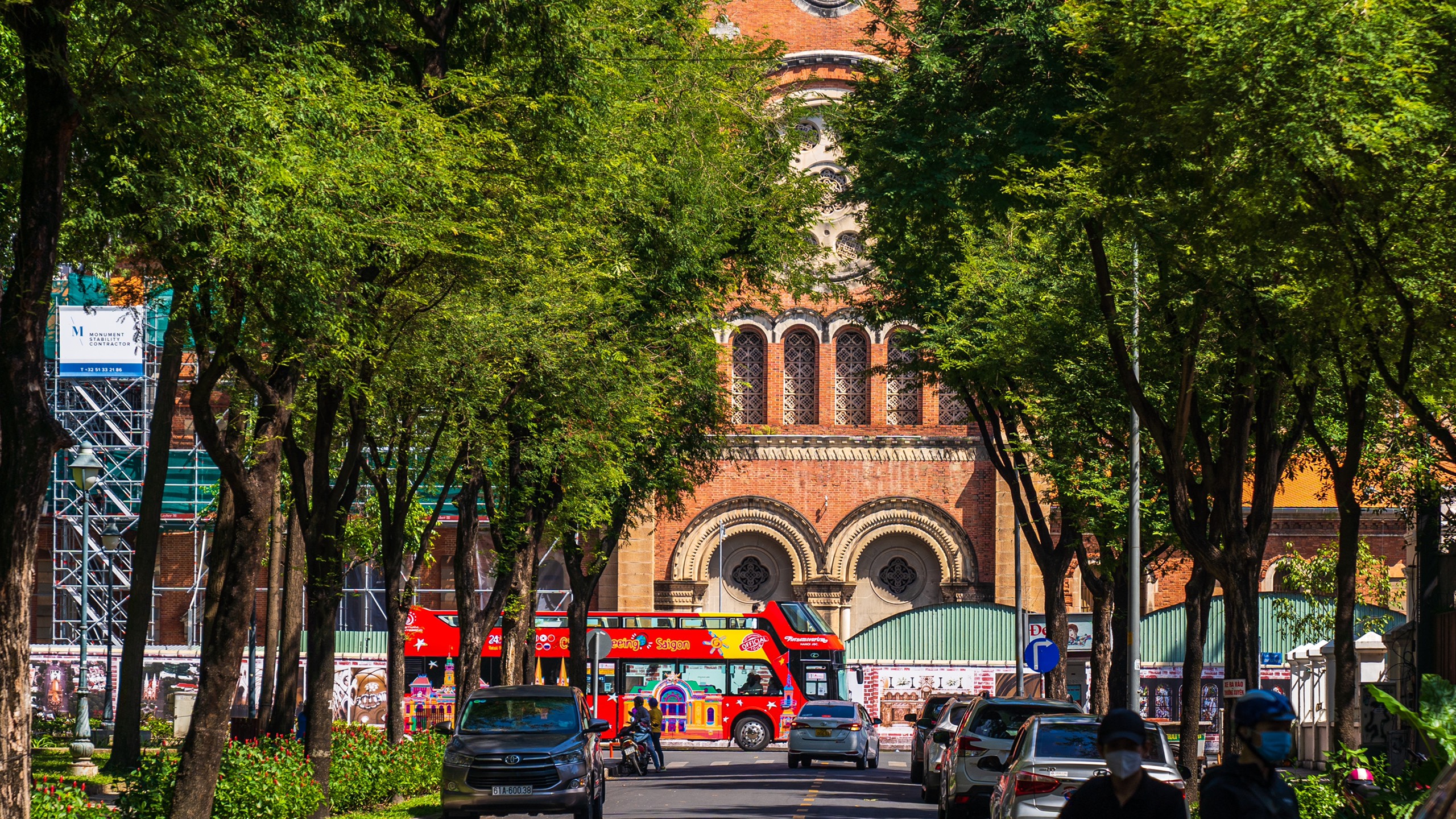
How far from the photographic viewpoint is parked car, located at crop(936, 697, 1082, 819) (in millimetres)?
18953

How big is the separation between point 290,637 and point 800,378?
2902 centimetres

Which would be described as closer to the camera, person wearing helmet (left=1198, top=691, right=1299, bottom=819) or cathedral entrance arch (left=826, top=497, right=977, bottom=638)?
person wearing helmet (left=1198, top=691, right=1299, bottom=819)

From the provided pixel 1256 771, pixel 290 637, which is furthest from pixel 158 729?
pixel 1256 771

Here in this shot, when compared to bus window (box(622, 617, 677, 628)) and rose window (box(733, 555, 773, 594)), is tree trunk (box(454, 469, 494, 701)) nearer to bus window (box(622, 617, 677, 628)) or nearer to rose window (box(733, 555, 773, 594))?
bus window (box(622, 617, 677, 628))

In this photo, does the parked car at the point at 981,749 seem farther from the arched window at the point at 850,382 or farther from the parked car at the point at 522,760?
the arched window at the point at 850,382

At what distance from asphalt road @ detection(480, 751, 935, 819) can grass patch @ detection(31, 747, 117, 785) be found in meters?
6.76

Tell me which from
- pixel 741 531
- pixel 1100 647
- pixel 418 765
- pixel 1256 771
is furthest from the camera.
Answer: pixel 741 531

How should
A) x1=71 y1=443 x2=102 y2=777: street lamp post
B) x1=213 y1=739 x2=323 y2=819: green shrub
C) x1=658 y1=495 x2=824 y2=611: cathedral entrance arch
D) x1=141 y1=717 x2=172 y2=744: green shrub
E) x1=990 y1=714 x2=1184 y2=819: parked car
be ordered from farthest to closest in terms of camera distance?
x1=658 y1=495 x2=824 y2=611: cathedral entrance arch
x1=141 y1=717 x2=172 y2=744: green shrub
x1=71 y1=443 x2=102 y2=777: street lamp post
x1=213 y1=739 x2=323 y2=819: green shrub
x1=990 y1=714 x2=1184 y2=819: parked car

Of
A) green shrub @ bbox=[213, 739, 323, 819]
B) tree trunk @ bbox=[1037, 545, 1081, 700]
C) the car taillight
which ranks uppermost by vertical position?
tree trunk @ bbox=[1037, 545, 1081, 700]

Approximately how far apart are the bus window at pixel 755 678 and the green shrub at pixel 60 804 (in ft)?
92.6

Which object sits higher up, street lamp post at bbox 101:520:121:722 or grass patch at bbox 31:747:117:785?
street lamp post at bbox 101:520:121:722

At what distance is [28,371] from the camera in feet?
37.0

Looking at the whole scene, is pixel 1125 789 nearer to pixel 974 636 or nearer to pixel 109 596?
pixel 109 596

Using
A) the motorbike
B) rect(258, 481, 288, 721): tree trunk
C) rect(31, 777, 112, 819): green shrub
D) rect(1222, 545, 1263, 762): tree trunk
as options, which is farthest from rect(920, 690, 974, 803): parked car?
rect(31, 777, 112, 819): green shrub
